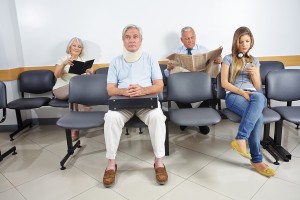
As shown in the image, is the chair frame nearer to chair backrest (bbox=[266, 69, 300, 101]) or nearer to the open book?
chair backrest (bbox=[266, 69, 300, 101])

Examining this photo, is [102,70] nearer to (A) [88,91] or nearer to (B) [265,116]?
(A) [88,91]

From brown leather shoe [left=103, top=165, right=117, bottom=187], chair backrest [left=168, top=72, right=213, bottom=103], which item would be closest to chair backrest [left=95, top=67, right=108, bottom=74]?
chair backrest [left=168, top=72, right=213, bottom=103]

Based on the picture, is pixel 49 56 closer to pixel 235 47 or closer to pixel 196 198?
pixel 235 47

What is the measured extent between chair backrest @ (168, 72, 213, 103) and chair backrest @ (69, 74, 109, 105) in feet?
2.48

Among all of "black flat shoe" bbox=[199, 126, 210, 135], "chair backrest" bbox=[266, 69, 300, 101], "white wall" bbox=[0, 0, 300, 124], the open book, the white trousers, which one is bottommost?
"black flat shoe" bbox=[199, 126, 210, 135]

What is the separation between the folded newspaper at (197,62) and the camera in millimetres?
2695

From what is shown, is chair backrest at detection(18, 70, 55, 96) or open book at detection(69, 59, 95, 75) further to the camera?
chair backrest at detection(18, 70, 55, 96)

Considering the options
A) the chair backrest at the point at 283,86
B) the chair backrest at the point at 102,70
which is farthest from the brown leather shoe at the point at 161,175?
the chair backrest at the point at 102,70

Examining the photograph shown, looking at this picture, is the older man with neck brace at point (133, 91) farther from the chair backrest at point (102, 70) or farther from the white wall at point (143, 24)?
the white wall at point (143, 24)

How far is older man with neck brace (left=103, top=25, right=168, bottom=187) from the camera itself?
6.70 ft

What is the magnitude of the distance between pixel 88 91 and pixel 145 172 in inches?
43.8

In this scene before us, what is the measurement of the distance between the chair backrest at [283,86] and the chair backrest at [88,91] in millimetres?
1821

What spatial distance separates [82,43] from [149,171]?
2.09 metres

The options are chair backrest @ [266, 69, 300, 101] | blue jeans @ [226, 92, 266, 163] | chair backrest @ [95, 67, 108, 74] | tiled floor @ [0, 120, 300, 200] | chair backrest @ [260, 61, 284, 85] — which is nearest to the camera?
tiled floor @ [0, 120, 300, 200]
